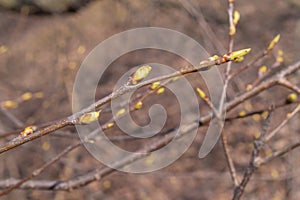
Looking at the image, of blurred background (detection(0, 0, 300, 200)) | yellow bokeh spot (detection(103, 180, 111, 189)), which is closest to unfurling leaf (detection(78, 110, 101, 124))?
blurred background (detection(0, 0, 300, 200))

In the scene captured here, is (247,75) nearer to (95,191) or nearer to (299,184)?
(299,184)

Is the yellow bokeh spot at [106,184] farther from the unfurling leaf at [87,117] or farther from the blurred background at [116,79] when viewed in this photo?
the unfurling leaf at [87,117]

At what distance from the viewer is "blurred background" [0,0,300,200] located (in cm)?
342

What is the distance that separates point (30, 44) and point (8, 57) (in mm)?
593

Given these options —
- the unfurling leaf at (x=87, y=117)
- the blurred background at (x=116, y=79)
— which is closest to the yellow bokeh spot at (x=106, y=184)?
the blurred background at (x=116, y=79)

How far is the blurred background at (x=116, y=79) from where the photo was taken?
3416mm

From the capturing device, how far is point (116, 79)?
16.0 ft

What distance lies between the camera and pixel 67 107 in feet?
14.9

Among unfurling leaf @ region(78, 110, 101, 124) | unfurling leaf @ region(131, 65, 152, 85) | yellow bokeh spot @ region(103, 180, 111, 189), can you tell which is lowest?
unfurling leaf @ region(78, 110, 101, 124)

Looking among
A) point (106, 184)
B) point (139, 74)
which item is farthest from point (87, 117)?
point (106, 184)

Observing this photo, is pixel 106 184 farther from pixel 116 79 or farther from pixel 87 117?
pixel 87 117

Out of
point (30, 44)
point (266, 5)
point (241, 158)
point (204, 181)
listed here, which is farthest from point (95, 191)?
point (266, 5)

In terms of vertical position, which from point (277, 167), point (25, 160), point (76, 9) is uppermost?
point (76, 9)

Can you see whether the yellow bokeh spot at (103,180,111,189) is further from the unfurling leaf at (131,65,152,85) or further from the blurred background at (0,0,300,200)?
the unfurling leaf at (131,65,152,85)
